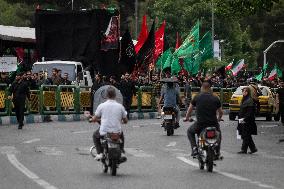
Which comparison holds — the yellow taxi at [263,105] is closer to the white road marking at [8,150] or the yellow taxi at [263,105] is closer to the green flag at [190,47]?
the green flag at [190,47]

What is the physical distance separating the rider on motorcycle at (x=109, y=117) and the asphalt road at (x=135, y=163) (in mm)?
631

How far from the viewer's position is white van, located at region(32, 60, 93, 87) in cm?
4506

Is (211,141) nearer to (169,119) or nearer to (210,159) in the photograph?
(210,159)

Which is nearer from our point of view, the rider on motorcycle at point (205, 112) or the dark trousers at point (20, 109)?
the rider on motorcycle at point (205, 112)

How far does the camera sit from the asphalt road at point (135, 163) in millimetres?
17984

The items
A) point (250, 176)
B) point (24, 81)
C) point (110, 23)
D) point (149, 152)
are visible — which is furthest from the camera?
point (110, 23)

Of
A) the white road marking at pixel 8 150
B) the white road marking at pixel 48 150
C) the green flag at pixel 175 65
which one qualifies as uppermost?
the green flag at pixel 175 65

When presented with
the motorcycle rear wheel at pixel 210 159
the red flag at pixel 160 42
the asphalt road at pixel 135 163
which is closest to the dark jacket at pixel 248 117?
the asphalt road at pixel 135 163

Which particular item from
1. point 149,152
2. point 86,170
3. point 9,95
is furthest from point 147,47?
point 86,170

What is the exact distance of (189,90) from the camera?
172ft

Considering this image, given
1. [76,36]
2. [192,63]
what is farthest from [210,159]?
[192,63]

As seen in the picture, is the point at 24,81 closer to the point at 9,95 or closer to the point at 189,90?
the point at 9,95

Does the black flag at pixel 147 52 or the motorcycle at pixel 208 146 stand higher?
the black flag at pixel 147 52

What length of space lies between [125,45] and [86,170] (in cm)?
2936
